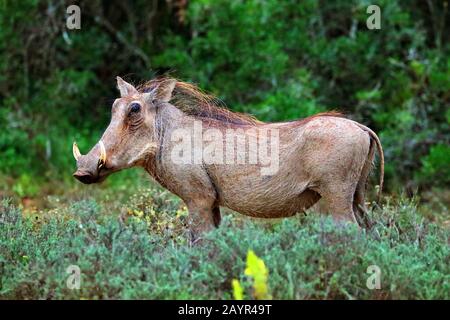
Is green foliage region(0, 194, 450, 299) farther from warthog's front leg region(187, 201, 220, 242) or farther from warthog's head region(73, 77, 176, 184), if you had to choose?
warthog's head region(73, 77, 176, 184)

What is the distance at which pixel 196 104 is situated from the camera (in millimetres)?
7242

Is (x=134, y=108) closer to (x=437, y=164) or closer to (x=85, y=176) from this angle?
(x=85, y=176)

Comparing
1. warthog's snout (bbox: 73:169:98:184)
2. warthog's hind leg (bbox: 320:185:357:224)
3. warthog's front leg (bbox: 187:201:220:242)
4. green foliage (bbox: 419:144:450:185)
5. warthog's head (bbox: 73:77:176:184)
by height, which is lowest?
green foliage (bbox: 419:144:450:185)

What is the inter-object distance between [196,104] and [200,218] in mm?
970

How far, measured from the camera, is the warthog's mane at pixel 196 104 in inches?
280

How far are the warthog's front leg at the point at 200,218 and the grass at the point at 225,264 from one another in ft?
0.44

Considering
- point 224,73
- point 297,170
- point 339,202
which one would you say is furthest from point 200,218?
point 224,73

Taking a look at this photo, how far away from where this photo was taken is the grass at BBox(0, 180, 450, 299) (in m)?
5.82

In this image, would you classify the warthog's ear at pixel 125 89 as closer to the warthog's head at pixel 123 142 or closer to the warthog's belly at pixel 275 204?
the warthog's head at pixel 123 142

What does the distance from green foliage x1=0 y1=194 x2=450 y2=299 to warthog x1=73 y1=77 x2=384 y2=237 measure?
0.80 ft

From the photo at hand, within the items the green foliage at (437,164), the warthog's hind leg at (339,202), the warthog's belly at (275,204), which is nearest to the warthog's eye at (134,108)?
the warthog's belly at (275,204)

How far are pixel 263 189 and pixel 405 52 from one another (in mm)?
8232

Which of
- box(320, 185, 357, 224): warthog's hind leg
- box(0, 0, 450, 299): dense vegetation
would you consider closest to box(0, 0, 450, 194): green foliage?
box(0, 0, 450, 299): dense vegetation
